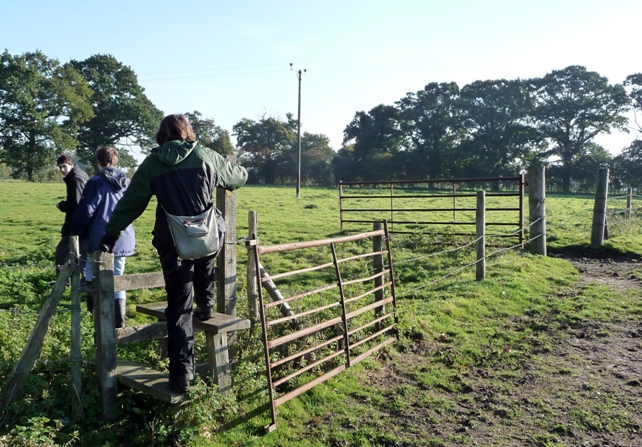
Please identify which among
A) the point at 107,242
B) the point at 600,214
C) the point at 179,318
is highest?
the point at 107,242

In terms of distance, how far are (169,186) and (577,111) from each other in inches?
2230

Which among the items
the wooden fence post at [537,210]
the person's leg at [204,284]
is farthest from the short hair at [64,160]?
the wooden fence post at [537,210]

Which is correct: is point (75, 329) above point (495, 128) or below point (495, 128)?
below

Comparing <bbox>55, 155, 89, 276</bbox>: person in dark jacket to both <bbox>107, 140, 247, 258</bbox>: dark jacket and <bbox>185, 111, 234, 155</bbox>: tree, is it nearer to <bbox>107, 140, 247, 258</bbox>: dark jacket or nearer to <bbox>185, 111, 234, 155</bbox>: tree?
<bbox>107, 140, 247, 258</bbox>: dark jacket

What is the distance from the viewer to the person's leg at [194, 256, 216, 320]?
3.80 meters

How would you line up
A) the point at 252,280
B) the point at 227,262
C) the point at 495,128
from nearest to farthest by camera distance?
the point at 227,262, the point at 252,280, the point at 495,128

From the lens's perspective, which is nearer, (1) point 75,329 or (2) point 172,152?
(2) point 172,152

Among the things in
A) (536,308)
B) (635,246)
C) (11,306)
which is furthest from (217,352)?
(635,246)

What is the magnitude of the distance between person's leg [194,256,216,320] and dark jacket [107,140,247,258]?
364 millimetres

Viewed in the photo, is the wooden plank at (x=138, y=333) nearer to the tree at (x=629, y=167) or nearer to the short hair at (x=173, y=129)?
the short hair at (x=173, y=129)

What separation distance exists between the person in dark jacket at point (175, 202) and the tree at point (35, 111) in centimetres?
4808

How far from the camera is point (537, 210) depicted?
1118cm

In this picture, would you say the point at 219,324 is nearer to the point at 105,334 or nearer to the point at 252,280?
the point at 105,334

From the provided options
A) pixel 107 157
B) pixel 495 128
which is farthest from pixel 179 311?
pixel 495 128
